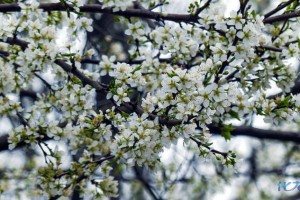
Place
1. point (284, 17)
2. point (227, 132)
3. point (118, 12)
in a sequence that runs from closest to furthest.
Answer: point (227, 132) → point (284, 17) → point (118, 12)

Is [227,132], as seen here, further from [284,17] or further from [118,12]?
[118,12]

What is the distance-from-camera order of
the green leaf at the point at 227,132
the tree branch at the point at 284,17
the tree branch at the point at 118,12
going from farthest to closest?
1. the tree branch at the point at 118,12
2. the tree branch at the point at 284,17
3. the green leaf at the point at 227,132

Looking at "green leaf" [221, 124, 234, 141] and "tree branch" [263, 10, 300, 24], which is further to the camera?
"tree branch" [263, 10, 300, 24]

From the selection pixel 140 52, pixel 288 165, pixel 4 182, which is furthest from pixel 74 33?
pixel 288 165

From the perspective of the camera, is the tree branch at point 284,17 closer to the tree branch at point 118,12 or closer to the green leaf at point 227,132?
the tree branch at point 118,12

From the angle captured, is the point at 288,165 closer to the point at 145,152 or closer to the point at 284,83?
the point at 284,83

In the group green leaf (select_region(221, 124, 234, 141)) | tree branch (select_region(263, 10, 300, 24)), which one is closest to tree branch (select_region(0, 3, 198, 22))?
tree branch (select_region(263, 10, 300, 24))

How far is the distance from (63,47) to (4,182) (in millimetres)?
3066

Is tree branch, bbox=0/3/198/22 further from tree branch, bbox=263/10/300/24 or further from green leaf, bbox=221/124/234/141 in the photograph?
green leaf, bbox=221/124/234/141

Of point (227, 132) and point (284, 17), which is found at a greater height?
point (284, 17)

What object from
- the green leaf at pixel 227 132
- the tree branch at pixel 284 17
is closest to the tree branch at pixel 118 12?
the tree branch at pixel 284 17

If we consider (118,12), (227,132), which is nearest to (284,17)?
(227,132)

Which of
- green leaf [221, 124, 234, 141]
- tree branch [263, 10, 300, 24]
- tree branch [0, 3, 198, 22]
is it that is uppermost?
tree branch [263, 10, 300, 24]

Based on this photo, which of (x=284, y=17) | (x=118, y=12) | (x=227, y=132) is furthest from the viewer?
(x=118, y=12)
